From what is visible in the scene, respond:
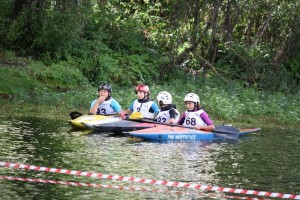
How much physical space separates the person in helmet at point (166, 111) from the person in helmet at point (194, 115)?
0.78ft

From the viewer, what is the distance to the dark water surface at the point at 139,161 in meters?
10.9

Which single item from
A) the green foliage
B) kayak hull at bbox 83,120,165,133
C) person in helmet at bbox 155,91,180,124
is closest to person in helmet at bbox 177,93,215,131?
person in helmet at bbox 155,91,180,124

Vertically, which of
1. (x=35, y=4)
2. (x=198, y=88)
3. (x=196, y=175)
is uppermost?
(x=35, y=4)

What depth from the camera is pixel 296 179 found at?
41.6ft

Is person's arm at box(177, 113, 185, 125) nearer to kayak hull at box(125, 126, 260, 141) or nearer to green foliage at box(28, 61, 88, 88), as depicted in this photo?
kayak hull at box(125, 126, 260, 141)

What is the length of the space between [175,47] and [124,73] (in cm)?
335

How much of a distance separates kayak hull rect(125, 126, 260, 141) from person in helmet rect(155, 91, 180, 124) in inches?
36.2

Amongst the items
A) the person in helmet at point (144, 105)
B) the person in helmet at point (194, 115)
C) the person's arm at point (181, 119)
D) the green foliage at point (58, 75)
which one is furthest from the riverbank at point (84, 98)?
the person in helmet at point (194, 115)

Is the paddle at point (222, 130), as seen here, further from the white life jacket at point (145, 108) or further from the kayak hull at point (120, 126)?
the white life jacket at point (145, 108)

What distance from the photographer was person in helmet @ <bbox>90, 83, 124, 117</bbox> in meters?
19.6

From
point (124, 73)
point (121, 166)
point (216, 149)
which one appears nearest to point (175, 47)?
point (124, 73)

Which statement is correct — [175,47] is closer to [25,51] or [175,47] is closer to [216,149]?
[25,51]

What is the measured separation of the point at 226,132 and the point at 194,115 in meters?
0.88

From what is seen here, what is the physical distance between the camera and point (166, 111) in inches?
760
